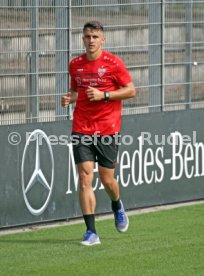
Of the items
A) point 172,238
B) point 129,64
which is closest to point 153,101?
point 129,64

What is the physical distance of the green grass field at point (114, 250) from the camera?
852 centimetres

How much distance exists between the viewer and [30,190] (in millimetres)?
11391

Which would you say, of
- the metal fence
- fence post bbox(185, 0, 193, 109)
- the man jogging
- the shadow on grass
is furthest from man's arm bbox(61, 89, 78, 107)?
fence post bbox(185, 0, 193, 109)

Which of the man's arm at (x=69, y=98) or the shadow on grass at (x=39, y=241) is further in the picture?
the shadow on grass at (x=39, y=241)

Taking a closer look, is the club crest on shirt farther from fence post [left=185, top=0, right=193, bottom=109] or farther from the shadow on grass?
fence post [left=185, top=0, right=193, bottom=109]

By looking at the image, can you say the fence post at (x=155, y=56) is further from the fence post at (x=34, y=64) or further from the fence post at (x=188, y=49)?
the fence post at (x=34, y=64)

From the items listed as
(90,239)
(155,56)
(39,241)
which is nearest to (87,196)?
(90,239)

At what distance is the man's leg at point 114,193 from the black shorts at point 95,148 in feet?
0.23

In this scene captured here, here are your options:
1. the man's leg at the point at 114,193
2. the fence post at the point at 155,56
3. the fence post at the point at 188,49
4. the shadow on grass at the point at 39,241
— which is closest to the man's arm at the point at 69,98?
the man's leg at the point at 114,193

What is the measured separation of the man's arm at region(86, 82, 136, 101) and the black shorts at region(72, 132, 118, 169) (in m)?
0.44

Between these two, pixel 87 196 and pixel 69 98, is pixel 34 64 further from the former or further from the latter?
pixel 87 196

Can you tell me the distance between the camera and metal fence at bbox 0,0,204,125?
36.9ft

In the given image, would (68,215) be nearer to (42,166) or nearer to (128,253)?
(42,166)

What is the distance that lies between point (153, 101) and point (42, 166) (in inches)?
86.2
